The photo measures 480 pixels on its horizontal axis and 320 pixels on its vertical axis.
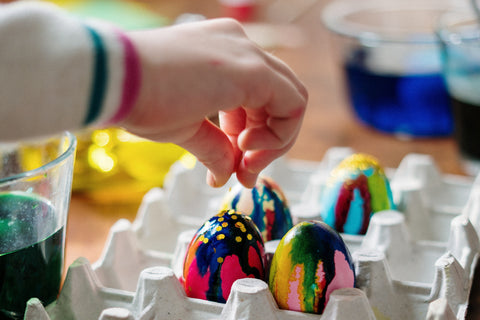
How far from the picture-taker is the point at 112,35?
40cm

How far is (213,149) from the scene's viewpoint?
1.73 ft

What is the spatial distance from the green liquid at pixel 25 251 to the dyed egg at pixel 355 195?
27 cm

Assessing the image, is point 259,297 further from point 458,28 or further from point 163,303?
point 458,28

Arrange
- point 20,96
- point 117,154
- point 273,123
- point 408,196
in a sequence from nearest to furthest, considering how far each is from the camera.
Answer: point 20,96 → point 273,123 → point 408,196 → point 117,154

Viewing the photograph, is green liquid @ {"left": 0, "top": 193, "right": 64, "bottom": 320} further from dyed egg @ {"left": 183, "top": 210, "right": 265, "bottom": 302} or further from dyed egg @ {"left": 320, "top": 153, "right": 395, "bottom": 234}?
dyed egg @ {"left": 320, "top": 153, "right": 395, "bottom": 234}

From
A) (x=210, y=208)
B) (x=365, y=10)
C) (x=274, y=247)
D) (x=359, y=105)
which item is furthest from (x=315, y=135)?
(x=274, y=247)

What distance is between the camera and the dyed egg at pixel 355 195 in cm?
70

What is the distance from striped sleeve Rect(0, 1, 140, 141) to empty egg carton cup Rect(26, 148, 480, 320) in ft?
0.65

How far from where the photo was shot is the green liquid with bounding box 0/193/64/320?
0.55 metres

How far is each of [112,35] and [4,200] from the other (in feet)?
0.79

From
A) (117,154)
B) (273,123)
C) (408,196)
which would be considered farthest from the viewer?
(117,154)

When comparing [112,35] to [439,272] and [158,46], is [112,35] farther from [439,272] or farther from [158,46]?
[439,272]

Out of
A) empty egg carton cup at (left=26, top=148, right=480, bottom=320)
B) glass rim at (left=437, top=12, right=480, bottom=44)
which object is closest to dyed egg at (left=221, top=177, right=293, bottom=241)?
empty egg carton cup at (left=26, top=148, right=480, bottom=320)

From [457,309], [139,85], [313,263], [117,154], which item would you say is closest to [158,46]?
[139,85]
